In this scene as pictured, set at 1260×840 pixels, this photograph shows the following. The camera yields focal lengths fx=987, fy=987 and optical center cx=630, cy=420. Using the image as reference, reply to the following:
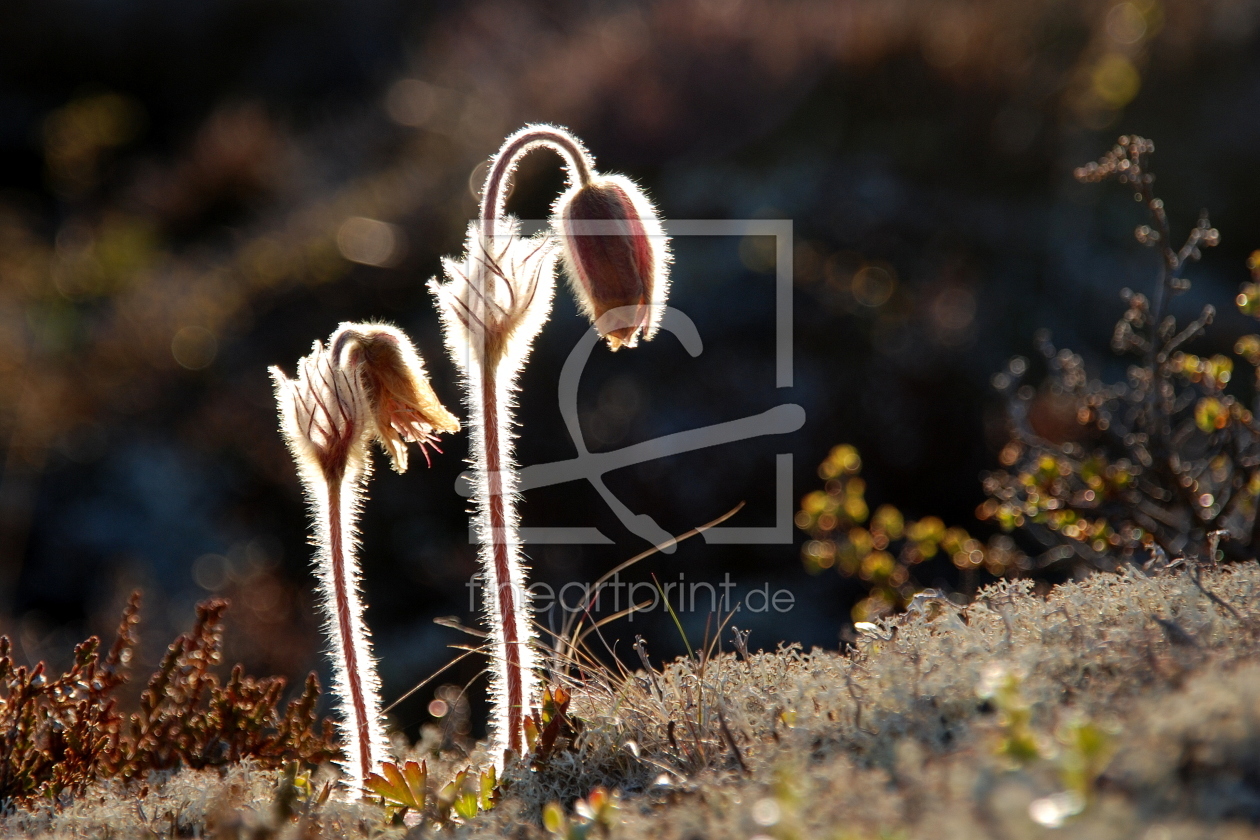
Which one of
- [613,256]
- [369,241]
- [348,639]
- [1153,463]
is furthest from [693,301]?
[348,639]

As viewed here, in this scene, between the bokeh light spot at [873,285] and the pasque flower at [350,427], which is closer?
the pasque flower at [350,427]

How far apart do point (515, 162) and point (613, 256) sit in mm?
328

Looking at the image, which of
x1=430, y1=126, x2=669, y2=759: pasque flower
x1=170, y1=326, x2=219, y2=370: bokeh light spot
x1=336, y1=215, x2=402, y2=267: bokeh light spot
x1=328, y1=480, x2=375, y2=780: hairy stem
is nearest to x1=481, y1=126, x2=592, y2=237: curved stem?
x1=430, y1=126, x2=669, y2=759: pasque flower

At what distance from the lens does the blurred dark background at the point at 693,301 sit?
17.9 feet

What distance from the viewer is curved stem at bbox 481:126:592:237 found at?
7.61 ft

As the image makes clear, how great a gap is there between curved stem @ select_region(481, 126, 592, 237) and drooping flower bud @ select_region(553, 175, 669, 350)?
50 millimetres

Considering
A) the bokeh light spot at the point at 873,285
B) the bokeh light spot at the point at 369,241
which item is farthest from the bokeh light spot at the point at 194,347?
the bokeh light spot at the point at 873,285

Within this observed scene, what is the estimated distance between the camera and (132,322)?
723 cm

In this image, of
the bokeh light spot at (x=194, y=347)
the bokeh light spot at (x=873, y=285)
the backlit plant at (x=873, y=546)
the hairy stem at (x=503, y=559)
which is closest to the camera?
the hairy stem at (x=503, y=559)

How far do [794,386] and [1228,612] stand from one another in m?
3.93

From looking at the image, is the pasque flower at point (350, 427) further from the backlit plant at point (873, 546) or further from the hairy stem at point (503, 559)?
the backlit plant at point (873, 546)

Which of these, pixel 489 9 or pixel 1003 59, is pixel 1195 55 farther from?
pixel 489 9

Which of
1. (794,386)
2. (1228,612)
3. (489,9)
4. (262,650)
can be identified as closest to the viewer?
(1228,612)

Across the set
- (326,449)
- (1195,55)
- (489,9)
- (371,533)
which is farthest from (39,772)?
(489,9)
